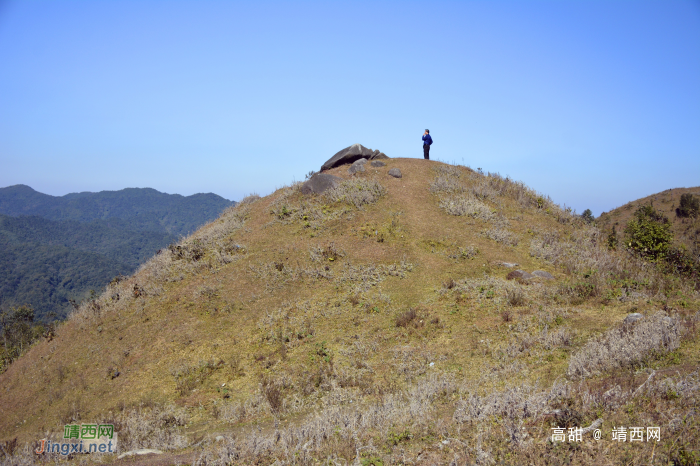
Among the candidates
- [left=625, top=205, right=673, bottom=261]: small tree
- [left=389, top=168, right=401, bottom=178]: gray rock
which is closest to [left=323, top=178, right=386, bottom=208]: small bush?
[left=389, top=168, right=401, bottom=178]: gray rock

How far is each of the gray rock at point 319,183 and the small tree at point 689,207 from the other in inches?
1420

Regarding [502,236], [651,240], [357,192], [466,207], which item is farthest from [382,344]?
[651,240]

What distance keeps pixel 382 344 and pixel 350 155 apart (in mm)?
15642

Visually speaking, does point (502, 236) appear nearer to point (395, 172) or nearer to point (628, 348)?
point (395, 172)

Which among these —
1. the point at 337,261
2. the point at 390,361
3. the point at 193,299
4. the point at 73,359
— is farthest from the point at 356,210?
the point at 73,359

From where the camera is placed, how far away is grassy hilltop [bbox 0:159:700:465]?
18.0ft

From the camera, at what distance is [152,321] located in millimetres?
13922

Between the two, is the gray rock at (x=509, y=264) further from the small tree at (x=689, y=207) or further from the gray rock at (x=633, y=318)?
the small tree at (x=689, y=207)

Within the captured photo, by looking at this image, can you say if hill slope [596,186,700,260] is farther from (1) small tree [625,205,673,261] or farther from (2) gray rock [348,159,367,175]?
(2) gray rock [348,159,367,175]

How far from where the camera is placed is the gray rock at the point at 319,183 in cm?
2066

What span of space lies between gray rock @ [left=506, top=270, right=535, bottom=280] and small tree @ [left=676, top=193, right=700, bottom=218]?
3441 cm

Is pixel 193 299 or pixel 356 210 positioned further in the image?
pixel 356 210

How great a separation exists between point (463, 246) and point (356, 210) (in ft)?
17.5

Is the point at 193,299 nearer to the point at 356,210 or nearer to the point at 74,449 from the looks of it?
the point at 74,449
